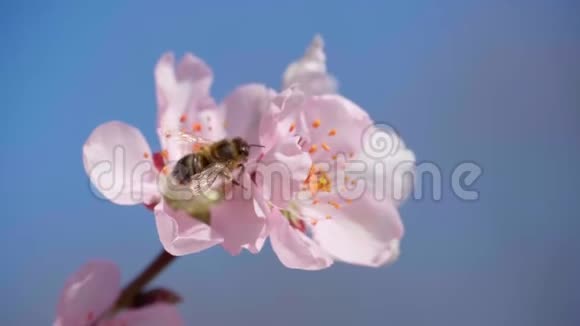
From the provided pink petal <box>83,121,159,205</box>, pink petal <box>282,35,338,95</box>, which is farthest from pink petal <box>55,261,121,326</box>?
A: pink petal <box>282,35,338,95</box>

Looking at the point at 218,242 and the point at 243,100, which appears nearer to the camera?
the point at 218,242

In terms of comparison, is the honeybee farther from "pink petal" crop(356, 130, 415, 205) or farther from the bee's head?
"pink petal" crop(356, 130, 415, 205)

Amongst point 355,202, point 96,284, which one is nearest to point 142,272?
point 96,284

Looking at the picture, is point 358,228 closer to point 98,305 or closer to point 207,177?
point 207,177

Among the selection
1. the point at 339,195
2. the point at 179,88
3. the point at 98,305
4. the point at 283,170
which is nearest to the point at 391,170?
the point at 339,195

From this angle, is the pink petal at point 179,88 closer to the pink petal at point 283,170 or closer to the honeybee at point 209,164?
the honeybee at point 209,164

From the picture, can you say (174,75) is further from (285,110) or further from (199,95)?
(285,110)

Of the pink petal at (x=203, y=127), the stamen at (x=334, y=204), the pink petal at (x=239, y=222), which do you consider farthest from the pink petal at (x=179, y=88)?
the stamen at (x=334, y=204)
